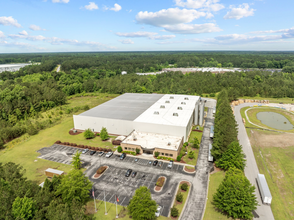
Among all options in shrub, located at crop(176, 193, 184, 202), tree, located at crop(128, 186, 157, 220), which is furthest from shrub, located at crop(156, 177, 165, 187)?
tree, located at crop(128, 186, 157, 220)

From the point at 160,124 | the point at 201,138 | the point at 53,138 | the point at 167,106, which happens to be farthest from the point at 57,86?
the point at 201,138

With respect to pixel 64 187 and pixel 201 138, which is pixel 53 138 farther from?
pixel 201 138

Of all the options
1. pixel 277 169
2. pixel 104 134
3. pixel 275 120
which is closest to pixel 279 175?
pixel 277 169

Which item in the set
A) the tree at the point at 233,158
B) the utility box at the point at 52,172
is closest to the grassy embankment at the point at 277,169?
the tree at the point at 233,158

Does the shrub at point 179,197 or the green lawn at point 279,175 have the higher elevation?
the shrub at point 179,197

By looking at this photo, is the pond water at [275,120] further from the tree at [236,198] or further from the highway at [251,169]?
the tree at [236,198]

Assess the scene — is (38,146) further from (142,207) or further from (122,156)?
(142,207)
